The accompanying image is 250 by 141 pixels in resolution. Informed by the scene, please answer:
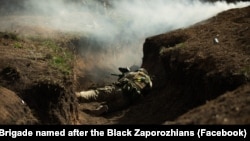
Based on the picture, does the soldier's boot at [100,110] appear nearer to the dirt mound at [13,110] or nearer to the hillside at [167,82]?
the hillside at [167,82]

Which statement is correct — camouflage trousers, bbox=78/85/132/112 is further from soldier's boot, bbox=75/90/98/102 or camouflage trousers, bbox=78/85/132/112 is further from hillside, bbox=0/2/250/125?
hillside, bbox=0/2/250/125

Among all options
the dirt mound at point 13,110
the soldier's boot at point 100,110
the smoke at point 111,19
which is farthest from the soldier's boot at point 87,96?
the smoke at point 111,19

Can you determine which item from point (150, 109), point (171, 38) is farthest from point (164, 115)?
point (171, 38)

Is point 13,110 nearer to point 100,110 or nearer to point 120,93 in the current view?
point 100,110

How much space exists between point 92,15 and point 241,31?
44.8ft

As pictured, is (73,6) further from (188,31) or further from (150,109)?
(150,109)

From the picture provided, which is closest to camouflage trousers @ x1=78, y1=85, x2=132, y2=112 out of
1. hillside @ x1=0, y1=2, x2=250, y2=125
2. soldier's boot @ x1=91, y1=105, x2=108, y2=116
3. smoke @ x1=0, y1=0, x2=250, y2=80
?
hillside @ x1=0, y1=2, x2=250, y2=125

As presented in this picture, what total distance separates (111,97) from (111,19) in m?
12.4

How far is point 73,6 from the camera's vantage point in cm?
2589

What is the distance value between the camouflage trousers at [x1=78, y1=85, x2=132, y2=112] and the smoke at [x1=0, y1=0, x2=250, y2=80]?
19.3 ft

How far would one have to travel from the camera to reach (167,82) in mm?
13367

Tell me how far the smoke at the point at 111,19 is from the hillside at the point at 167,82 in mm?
5165

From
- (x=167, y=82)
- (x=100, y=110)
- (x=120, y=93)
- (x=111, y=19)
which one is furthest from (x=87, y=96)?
(x=111, y=19)

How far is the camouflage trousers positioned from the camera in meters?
13.3
